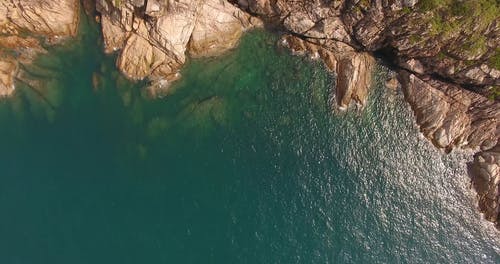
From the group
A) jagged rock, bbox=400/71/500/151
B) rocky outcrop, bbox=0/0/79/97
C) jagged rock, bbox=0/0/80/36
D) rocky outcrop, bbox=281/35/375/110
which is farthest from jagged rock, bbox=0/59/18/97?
jagged rock, bbox=400/71/500/151

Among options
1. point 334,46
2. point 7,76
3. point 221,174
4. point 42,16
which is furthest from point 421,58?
point 7,76

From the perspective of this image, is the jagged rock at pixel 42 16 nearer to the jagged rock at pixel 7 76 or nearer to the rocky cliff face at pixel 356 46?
the rocky cliff face at pixel 356 46

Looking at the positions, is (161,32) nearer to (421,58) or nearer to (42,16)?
(42,16)

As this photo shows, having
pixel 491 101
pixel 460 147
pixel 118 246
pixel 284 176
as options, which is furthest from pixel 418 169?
pixel 118 246

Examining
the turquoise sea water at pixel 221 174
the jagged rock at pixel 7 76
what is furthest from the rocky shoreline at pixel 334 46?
the turquoise sea water at pixel 221 174

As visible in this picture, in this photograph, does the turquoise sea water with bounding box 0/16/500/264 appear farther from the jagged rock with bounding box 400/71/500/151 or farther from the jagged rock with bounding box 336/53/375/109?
the jagged rock with bounding box 400/71/500/151
